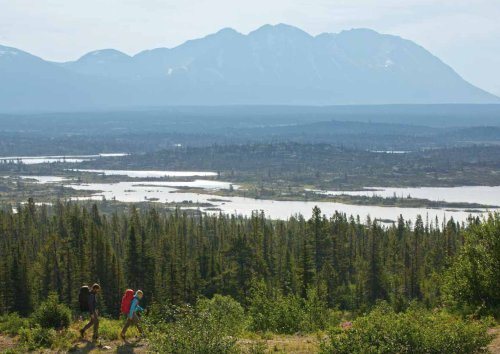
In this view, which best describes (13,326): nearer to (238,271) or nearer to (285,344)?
(285,344)

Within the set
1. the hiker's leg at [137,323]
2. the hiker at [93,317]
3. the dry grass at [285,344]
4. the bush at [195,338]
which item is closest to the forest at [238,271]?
the dry grass at [285,344]

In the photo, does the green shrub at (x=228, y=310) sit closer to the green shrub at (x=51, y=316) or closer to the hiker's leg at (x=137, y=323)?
the hiker's leg at (x=137, y=323)

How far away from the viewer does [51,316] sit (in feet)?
139

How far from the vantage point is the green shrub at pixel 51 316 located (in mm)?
42031

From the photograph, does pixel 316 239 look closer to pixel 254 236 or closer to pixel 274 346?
pixel 254 236

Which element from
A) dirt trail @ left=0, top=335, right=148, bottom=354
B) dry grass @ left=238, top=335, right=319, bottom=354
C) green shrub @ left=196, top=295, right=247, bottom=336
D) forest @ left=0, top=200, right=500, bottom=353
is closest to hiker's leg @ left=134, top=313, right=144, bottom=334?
dirt trail @ left=0, top=335, right=148, bottom=354

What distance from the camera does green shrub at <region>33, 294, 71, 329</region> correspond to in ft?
138

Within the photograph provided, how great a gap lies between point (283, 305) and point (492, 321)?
16401 mm

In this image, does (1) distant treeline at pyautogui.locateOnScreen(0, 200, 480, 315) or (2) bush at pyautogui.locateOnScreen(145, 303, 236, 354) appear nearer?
(2) bush at pyautogui.locateOnScreen(145, 303, 236, 354)

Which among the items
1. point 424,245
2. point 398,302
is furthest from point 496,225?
point 424,245

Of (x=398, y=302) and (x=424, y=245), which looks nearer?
(x=398, y=302)

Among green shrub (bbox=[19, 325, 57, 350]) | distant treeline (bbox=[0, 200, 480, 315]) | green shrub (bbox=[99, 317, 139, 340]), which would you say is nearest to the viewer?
green shrub (bbox=[19, 325, 57, 350])

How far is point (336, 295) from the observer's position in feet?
361

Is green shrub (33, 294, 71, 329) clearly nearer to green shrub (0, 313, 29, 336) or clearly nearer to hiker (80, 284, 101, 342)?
green shrub (0, 313, 29, 336)
